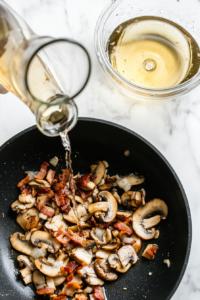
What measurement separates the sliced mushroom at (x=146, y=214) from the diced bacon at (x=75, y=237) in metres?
0.25

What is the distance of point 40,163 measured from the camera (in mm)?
1536

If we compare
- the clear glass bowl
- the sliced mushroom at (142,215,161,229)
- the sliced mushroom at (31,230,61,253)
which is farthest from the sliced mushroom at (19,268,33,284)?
the clear glass bowl

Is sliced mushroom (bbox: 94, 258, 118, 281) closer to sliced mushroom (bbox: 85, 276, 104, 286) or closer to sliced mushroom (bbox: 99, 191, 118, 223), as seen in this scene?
sliced mushroom (bbox: 85, 276, 104, 286)

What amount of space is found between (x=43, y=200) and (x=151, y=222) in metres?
0.52

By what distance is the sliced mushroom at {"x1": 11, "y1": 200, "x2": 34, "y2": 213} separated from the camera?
144 centimetres

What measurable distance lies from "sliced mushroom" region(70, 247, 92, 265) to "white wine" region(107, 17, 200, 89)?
836mm

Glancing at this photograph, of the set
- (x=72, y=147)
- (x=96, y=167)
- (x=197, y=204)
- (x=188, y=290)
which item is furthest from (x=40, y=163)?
(x=188, y=290)

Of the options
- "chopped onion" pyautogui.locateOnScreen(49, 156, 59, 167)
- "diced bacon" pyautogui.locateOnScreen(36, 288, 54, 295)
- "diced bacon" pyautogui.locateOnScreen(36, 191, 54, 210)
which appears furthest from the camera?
"chopped onion" pyautogui.locateOnScreen(49, 156, 59, 167)

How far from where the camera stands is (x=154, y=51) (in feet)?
4.90

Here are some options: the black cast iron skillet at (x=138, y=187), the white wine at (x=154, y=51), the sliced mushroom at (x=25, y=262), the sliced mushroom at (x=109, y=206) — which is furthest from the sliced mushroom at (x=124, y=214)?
the white wine at (x=154, y=51)

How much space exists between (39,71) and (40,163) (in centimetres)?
62

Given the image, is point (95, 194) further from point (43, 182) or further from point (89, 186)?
point (43, 182)

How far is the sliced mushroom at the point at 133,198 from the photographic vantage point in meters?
1.47

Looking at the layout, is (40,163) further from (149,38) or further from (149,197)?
(149,38)
